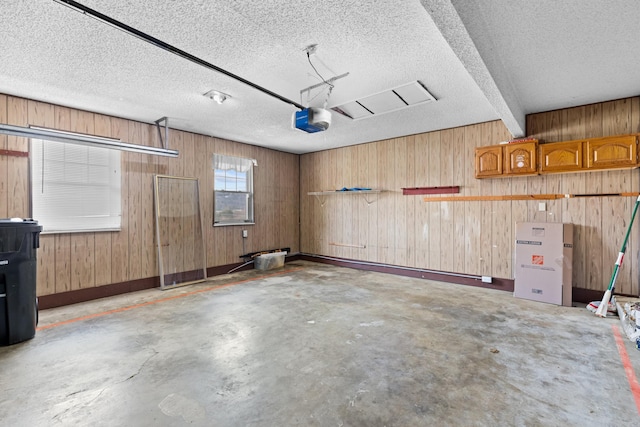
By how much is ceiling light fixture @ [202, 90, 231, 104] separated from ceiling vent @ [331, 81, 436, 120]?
1483mm

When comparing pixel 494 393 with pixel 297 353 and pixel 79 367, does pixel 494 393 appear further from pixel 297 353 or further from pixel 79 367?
pixel 79 367

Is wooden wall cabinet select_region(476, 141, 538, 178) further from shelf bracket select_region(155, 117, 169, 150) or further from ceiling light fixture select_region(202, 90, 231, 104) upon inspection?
shelf bracket select_region(155, 117, 169, 150)

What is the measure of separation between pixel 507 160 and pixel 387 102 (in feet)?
6.84

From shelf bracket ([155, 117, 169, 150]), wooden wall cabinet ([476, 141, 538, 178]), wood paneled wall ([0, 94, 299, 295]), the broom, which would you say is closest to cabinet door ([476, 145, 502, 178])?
wooden wall cabinet ([476, 141, 538, 178])

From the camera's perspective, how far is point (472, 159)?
4.96 metres

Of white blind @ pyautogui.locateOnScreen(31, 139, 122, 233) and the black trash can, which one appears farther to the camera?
white blind @ pyautogui.locateOnScreen(31, 139, 122, 233)

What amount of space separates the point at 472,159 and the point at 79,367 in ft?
18.7

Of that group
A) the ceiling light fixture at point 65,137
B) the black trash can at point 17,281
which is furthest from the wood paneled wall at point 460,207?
the black trash can at point 17,281

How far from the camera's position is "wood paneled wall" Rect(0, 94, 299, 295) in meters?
3.69

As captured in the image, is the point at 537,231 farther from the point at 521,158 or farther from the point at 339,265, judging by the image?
the point at 339,265

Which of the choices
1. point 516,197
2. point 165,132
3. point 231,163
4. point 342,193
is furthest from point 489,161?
point 165,132

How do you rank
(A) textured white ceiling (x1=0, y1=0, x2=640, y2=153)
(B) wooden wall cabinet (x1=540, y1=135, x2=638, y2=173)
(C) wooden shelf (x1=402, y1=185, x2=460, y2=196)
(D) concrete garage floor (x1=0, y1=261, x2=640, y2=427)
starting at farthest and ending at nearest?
(C) wooden shelf (x1=402, y1=185, x2=460, y2=196) → (B) wooden wall cabinet (x1=540, y1=135, x2=638, y2=173) → (A) textured white ceiling (x1=0, y1=0, x2=640, y2=153) → (D) concrete garage floor (x1=0, y1=261, x2=640, y2=427)

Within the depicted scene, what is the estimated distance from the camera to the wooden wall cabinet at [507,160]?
420cm

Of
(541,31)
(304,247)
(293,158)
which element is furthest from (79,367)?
(293,158)
